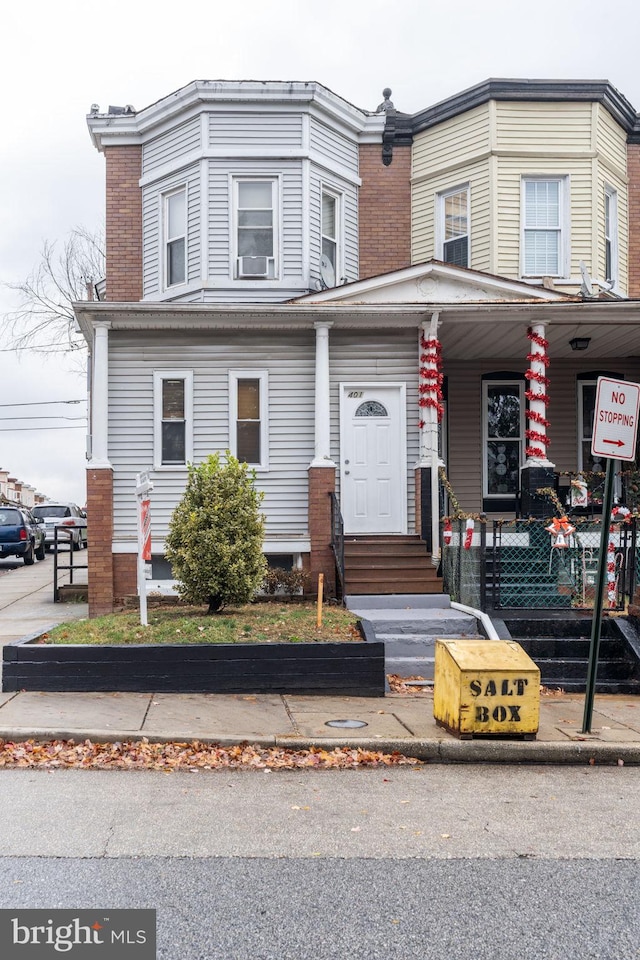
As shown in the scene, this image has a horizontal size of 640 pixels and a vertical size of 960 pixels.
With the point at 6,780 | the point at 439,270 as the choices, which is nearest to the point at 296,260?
the point at 439,270

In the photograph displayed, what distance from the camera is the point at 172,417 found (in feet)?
46.8

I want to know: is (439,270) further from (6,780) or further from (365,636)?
(6,780)

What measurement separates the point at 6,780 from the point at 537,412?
995 centimetres

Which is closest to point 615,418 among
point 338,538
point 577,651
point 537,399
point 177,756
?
point 577,651

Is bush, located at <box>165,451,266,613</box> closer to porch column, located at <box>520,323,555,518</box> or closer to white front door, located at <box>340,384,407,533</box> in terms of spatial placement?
white front door, located at <box>340,384,407,533</box>

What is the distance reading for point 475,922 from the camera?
13.5 feet

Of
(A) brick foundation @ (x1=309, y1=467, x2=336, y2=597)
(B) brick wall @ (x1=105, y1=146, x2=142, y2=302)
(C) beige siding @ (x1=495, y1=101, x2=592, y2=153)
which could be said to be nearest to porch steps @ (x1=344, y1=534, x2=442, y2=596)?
(A) brick foundation @ (x1=309, y1=467, x2=336, y2=597)

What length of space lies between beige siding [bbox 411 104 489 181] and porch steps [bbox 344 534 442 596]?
7343 mm

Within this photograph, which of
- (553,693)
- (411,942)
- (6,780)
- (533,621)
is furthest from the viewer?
(533,621)

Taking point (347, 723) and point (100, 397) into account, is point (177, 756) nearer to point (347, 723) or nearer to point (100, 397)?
point (347, 723)

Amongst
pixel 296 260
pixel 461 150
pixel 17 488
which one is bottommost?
pixel 17 488

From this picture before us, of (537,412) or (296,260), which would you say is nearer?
(537,412)

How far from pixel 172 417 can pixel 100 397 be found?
1186 mm

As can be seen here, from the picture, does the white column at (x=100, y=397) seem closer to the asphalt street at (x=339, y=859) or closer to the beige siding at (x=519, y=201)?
the beige siding at (x=519, y=201)
